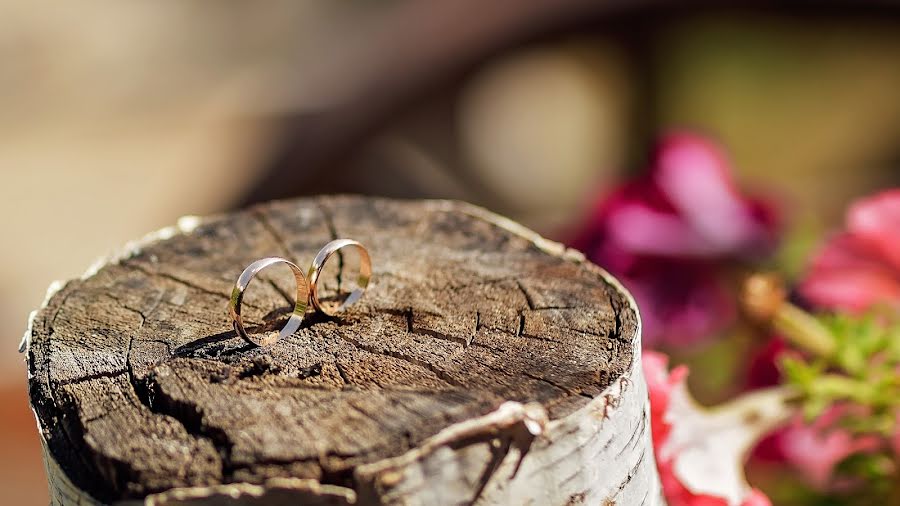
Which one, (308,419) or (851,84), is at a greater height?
(308,419)

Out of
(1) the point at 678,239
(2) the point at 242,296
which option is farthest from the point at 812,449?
(2) the point at 242,296

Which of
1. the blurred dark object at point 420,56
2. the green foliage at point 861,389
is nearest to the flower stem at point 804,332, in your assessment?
the green foliage at point 861,389

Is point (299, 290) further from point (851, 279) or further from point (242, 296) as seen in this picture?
point (851, 279)

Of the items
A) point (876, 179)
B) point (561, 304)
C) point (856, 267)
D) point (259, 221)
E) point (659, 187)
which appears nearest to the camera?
point (561, 304)

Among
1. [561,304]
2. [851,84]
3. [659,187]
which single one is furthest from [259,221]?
[851,84]

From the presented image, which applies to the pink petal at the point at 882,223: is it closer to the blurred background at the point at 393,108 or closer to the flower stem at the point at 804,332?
the flower stem at the point at 804,332

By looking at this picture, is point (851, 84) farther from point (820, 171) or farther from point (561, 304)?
point (561, 304)
